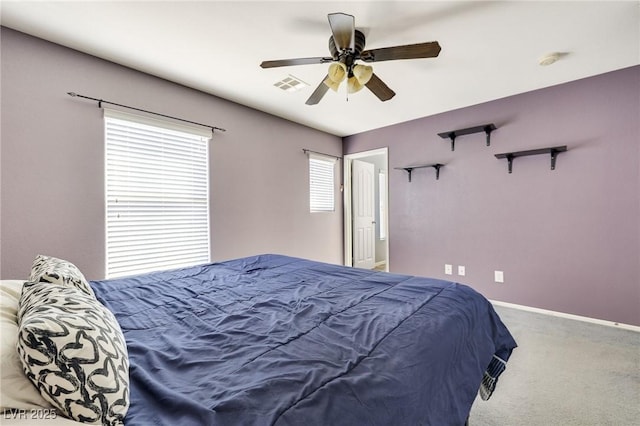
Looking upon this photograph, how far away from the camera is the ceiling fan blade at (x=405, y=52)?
166 centimetres

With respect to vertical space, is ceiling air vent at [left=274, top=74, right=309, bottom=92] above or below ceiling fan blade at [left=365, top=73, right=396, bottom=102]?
above

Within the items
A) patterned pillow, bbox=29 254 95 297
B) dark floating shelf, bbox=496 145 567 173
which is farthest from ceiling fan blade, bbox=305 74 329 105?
dark floating shelf, bbox=496 145 567 173

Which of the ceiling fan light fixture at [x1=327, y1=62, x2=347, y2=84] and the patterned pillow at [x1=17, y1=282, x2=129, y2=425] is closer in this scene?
the patterned pillow at [x1=17, y1=282, x2=129, y2=425]

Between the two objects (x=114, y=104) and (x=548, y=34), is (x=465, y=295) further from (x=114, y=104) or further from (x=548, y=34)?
(x=114, y=104)

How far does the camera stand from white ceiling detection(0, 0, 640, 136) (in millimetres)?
1828

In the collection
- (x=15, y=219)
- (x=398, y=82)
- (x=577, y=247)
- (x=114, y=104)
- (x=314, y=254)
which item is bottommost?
(x=314, y=254)

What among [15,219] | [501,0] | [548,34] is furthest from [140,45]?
[548,34]

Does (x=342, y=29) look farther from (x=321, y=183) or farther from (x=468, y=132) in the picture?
(x=321, y=183)

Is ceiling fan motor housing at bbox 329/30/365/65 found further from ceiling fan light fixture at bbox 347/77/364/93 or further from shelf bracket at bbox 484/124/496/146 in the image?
shelf bracket at bbox 484/124/496/146

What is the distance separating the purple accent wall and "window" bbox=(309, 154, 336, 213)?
1292 millimetres

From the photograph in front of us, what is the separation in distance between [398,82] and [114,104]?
2.68m

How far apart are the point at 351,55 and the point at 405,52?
35 cm

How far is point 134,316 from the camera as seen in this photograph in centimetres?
124

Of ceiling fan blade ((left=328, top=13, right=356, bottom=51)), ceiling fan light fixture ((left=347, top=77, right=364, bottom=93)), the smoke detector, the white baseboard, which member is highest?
the smoke detector
